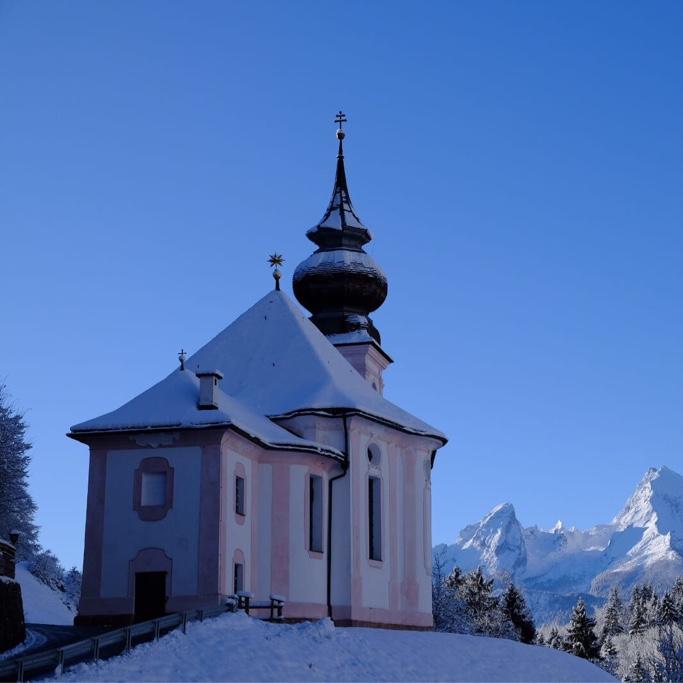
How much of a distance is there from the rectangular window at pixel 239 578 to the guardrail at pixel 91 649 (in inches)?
248

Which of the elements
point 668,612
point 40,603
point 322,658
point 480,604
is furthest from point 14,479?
point 668,612

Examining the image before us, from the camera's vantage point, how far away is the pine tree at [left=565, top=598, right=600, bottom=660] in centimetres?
8750

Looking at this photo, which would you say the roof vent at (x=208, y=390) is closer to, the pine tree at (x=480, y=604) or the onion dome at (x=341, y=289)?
the onion dome at (x=341, y=289)

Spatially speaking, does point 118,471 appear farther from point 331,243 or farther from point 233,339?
point 331,243

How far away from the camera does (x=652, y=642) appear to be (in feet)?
354

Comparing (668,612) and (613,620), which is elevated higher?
(613,620)

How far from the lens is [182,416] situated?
1412 inches

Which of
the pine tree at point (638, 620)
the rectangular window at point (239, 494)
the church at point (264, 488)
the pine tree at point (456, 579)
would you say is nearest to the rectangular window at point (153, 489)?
the church at point (264, 488)

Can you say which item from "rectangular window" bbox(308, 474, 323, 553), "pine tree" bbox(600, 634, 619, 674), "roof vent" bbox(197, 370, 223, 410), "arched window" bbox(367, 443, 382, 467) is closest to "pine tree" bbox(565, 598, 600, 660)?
"pine tree" bbox(600, 634, 619, 674)

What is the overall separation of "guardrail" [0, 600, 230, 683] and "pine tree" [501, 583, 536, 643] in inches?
2295

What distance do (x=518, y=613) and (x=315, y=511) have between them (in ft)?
165

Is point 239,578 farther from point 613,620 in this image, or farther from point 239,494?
point 613,620

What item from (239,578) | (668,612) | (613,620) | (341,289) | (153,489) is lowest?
(239,578)

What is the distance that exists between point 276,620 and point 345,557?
→ 5453 millimetres
